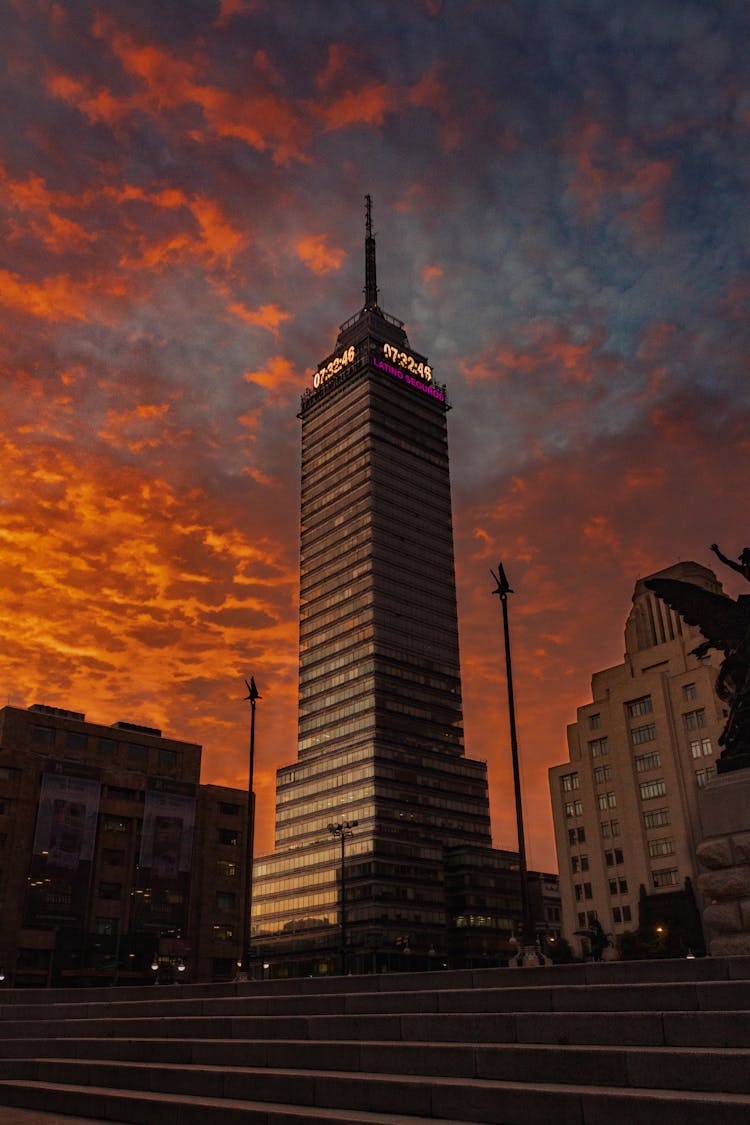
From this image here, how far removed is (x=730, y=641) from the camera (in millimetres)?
22875

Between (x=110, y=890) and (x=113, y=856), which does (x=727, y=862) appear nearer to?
(x=110, y=890)

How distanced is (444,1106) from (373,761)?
15879 centimetres

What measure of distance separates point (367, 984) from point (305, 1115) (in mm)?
7343

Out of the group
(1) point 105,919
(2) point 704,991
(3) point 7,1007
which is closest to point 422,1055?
(2) point 704,991

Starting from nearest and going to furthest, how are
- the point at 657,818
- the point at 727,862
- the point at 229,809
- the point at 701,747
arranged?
the point at 727,862
the point at 229,809
the point at 701,747
the point at 657,818

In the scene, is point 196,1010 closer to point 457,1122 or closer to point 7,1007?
point 7,1007

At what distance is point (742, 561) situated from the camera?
2284 cm

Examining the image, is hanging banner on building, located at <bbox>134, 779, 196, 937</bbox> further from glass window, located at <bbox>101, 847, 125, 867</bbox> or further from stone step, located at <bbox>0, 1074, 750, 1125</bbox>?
stone step, located at <bbox>0, 1074, 750, 1125</bbox>

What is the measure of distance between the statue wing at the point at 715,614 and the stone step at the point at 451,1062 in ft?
44.0

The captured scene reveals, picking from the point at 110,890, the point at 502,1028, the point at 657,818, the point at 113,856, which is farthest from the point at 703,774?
the point at 502,1028

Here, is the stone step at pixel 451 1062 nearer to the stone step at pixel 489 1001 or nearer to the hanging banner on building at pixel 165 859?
the stone step at pixel 489 1001

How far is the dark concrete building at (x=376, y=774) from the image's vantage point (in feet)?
518

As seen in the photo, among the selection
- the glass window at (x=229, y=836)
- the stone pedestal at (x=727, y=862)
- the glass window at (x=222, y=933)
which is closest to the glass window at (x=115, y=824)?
the glass window at (x=229, y=836)

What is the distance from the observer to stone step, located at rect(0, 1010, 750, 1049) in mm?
11070
